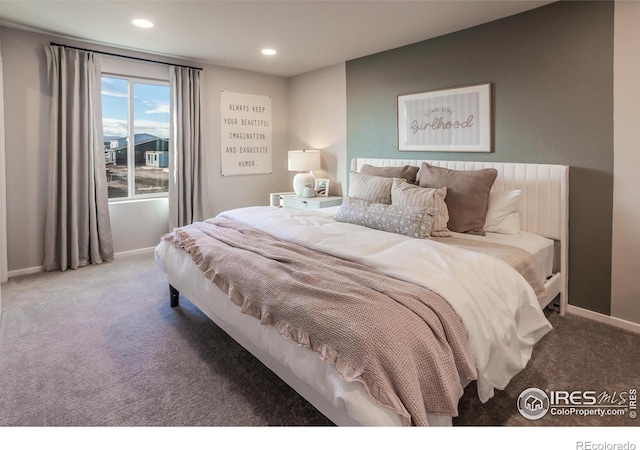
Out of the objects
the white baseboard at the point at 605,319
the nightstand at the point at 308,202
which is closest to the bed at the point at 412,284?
the white baseboard at the point at 605,319

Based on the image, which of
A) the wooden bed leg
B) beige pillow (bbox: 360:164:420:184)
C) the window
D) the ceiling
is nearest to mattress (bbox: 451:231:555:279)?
beige pillow (bbox: 360:164:420:184)

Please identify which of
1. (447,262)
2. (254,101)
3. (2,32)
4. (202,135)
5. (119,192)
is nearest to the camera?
(447,262)

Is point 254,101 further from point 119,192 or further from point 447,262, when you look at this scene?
point 447,262

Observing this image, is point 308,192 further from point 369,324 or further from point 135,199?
point 369,324

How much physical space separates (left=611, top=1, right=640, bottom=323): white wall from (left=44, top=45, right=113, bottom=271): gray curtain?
4532mm

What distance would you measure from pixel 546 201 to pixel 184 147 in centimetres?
382

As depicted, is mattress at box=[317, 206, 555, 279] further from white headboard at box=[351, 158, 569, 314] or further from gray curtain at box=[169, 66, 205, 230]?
gray curtain at box=[169, 66, 205, 230]

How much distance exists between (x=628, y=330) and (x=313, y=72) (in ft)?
14.1

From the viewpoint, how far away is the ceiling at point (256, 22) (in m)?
2.93

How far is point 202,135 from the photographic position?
487cm

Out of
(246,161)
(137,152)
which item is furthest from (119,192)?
(246,161)

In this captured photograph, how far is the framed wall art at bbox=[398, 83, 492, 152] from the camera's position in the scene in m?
3.35

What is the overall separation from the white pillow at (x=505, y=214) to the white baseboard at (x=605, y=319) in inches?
29.6

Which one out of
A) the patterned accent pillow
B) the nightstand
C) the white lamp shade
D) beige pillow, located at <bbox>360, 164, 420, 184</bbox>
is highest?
the white lamp shade
